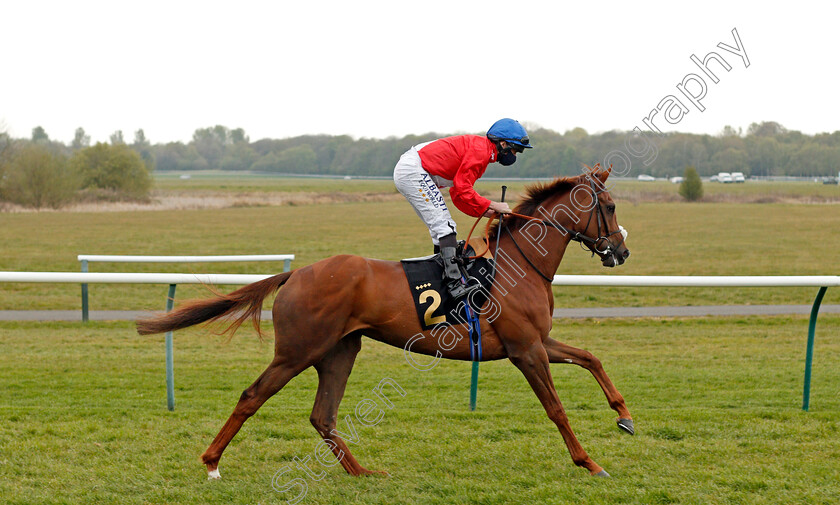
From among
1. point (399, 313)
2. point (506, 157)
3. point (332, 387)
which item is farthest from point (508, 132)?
point (332, 387)

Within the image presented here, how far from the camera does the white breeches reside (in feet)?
13.7

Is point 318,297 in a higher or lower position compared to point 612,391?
higher

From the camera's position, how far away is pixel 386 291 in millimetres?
4016

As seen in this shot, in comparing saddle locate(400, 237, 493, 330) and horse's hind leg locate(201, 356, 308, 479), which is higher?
saddle locate(400, 237, 493, 330)

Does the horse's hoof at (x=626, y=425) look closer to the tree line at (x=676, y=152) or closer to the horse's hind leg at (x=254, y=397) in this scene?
the horse's hind leg at (x=254, y=397)

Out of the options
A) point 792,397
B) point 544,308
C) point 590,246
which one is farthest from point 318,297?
point 792,397

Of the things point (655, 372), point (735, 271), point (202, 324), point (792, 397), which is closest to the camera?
point (202, 324)

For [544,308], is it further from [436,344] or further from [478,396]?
[478,396]

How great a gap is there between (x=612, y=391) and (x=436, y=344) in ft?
3.35

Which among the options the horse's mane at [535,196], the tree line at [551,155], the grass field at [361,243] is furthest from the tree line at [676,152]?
the horse's mane at [535,196]

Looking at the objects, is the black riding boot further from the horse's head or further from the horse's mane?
the horse's head

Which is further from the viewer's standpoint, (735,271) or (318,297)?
(735,271)

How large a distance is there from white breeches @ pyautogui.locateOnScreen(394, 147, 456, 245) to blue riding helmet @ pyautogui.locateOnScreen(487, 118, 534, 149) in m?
0.40

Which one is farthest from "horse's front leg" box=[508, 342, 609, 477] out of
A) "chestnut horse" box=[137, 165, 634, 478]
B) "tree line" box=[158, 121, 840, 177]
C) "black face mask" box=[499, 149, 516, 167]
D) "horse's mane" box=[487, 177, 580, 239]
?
"tree line" box=[158, 121, 840, 177]
